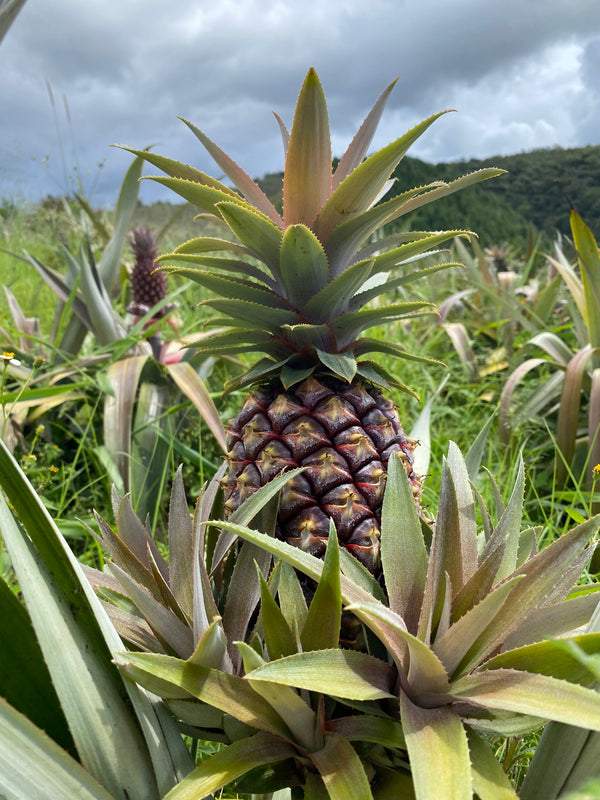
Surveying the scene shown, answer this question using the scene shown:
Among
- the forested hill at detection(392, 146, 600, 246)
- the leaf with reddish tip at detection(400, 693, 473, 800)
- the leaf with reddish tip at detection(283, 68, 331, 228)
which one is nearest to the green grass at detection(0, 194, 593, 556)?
the leaf with reddish tip at detection(283, 68, 331, 228)

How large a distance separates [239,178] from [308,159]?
15 centimetres

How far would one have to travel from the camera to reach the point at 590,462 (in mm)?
1933

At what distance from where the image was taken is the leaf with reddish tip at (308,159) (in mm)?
807

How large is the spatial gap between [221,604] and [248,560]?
9 cm

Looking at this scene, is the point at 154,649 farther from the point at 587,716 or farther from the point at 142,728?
the point at 587,716

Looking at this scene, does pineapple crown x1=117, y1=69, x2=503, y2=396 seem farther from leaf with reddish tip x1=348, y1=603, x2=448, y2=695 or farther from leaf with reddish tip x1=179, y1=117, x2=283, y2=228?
leaf with reddish tip x1=348, y1=603, x2=448, y2=695

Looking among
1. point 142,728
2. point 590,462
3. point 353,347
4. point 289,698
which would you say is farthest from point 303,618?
point 590,462

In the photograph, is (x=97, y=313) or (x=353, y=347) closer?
(x=353, y=347)

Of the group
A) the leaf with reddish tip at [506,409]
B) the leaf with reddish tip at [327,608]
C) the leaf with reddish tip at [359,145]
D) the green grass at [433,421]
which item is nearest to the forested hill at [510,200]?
the green grass at [433,421]

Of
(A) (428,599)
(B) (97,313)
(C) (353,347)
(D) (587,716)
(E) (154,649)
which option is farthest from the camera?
(B) (97,313)

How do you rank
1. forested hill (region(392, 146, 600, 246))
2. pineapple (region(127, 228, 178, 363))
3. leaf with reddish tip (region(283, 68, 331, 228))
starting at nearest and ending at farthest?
leaf with reddish tip (region(283, 68, 331, 228)), pineapple (region(127, 228, 178, 363)), forested hill (region(392, 146, 600, 246))

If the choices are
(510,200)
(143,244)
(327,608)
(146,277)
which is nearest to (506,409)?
(146,277)

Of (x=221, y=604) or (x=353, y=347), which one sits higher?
(x=353, y=347)

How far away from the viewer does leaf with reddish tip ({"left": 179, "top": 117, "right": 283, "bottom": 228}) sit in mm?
929
